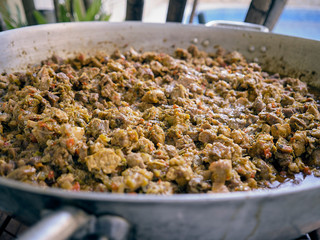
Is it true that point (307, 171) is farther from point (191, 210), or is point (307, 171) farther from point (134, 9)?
point (134, 9)

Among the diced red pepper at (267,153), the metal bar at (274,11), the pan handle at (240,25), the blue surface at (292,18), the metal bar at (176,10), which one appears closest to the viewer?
the diced red pepper at (267,153)

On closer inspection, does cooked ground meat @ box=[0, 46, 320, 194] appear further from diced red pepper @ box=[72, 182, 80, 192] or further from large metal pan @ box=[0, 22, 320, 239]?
large metal pan @ box=[0, 22, 320, 239]

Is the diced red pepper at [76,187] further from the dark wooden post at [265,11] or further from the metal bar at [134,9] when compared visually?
the dark wooden post at [265,11]

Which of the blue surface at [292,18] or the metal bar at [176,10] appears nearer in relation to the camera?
the metal bar at [176,10]

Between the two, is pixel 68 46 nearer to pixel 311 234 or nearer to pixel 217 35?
pixel 217 35

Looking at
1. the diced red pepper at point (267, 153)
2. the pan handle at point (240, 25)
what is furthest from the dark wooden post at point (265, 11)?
the diced red pepper at point (267, 153)

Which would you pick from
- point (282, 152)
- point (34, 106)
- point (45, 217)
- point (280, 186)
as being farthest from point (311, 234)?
point (34, 106)
